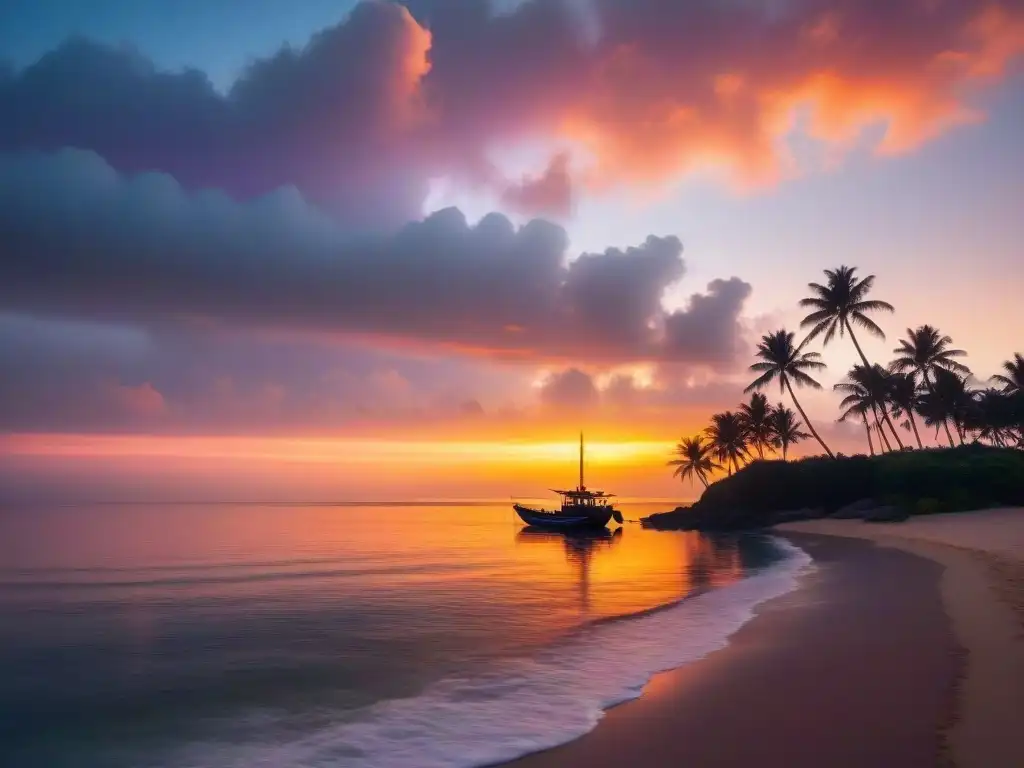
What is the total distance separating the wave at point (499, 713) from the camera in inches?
381

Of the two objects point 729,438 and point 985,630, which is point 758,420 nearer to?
point 729,438

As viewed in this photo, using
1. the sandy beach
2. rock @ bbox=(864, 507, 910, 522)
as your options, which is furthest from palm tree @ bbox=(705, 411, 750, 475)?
the sandy beach

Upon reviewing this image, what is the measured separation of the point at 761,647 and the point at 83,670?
15285 mm

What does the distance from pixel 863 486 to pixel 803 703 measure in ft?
208

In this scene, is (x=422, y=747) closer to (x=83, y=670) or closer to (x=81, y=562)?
(x=83, y=670)

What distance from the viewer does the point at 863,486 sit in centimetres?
6638

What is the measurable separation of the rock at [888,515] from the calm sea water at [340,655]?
20.5 m

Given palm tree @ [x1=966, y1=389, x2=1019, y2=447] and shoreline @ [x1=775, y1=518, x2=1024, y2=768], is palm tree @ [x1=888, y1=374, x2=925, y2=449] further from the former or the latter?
shoreline @ [x1=775, y1=518, x2=1024, y2=768]

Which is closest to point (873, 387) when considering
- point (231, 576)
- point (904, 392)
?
point (904, 392)

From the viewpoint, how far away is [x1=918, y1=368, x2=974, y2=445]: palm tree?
228ft

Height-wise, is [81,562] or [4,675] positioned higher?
[81,562]

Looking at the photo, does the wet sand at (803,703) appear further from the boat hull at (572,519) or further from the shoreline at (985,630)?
the boat hull at (572,519)

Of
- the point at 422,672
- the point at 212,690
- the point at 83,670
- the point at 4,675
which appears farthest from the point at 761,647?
the point at 4,675

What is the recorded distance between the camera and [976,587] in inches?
796
